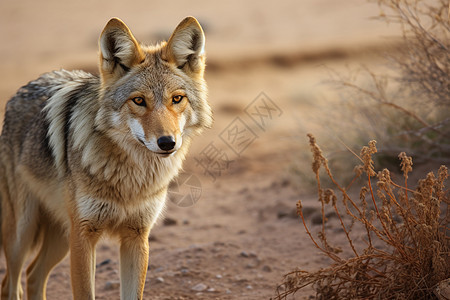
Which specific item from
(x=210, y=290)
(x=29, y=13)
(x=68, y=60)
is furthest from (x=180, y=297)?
(x=29, y=13)

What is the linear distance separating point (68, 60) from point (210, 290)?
1322 centimetres

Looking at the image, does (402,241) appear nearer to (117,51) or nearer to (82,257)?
(82,257)

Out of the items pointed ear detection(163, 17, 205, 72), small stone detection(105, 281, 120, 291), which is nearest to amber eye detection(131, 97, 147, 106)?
pointed ear detection(163, 17, 205, 72)

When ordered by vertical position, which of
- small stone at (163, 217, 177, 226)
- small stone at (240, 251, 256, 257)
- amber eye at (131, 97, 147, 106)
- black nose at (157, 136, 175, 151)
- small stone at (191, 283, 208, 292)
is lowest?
small stone at (191, 283, 208, 292)

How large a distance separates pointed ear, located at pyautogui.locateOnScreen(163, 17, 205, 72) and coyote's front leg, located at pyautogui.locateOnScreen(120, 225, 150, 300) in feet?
4.42

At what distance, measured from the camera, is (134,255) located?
4.25 m

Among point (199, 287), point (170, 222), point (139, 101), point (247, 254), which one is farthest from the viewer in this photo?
point (170, 222)

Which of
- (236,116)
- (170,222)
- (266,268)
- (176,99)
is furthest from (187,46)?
(236,116)

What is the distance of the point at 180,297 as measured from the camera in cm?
490

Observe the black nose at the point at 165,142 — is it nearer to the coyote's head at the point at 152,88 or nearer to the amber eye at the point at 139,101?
the coyote's head at the point at 152,88

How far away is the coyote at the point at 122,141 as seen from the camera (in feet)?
12.9

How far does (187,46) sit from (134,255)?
1691 millimetres

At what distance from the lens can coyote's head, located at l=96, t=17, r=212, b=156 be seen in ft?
12.6

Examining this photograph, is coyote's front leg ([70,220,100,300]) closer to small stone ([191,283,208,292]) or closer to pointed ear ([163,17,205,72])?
small stone ([191,283,208,292])
